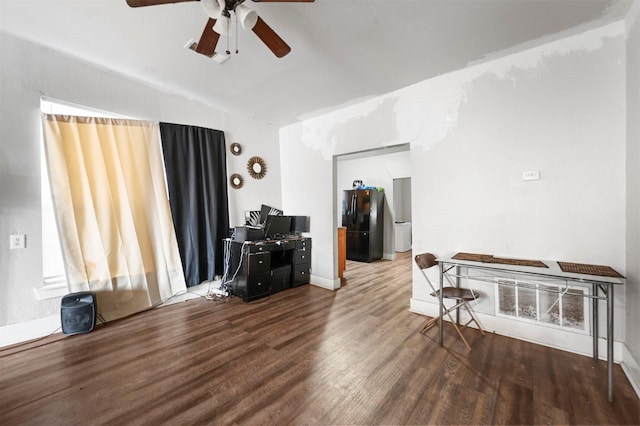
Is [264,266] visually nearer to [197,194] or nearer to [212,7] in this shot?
[197,194]

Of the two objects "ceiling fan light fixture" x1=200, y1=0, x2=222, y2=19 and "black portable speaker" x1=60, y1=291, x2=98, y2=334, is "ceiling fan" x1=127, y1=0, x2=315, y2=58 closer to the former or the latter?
"ceiling fan light fixture" x1=200, y1=0, x2=222, y2=19

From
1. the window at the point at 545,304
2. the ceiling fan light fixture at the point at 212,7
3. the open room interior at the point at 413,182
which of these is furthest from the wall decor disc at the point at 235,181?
the window at the point at 545,304

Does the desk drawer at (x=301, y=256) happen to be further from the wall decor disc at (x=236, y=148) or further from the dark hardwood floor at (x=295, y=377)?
the wall decor disc at (x=236, y=148)

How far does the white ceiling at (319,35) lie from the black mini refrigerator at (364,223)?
3111mm

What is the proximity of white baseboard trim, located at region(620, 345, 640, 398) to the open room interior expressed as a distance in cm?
2

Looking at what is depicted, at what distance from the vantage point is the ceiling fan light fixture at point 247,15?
160cm

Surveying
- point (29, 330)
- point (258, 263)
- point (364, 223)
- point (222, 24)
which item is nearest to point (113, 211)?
point (29, 330)

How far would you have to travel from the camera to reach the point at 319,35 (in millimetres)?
2252

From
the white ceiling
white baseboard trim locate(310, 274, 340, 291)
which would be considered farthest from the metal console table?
the white ceiling

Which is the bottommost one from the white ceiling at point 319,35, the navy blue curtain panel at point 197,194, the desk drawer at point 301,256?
the desk drawer at point 301,256

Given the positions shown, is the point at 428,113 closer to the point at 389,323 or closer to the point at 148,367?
the point at 389,323

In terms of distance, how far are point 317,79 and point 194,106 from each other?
6.26 feet

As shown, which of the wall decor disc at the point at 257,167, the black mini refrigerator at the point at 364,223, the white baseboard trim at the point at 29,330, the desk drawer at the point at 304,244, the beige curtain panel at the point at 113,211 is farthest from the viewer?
the black mini refrigerator at the point at 364,223

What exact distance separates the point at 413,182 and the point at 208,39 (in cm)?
256
